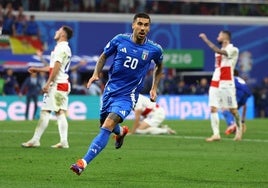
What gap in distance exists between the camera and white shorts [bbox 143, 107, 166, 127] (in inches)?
971

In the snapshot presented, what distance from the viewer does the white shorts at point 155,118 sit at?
80.9 feet

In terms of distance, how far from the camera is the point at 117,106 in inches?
533

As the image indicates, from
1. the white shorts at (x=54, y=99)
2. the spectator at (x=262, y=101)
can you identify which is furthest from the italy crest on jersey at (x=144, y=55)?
the spectator at (x=262, y=101)

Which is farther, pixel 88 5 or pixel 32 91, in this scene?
pixel 88 5

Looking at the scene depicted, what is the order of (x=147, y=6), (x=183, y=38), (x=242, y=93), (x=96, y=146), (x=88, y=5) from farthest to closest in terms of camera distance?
(x=183, y=38) < (x=147, y=6) < (x=88, y=5) < (x=242, y=93) < (x=96, y=146)

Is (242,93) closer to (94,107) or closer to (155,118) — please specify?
(155,118)

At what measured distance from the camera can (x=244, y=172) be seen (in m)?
14.4

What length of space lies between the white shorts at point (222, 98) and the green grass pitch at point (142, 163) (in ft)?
2.98

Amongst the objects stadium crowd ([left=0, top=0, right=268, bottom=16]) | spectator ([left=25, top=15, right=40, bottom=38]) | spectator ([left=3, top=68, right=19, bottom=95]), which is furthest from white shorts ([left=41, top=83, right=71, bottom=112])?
stadium crowd ([left=0, top=0, right=268, bottom=16])

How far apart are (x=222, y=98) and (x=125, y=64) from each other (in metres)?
8.77

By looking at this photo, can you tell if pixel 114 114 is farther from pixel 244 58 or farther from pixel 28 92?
pixel 244 58

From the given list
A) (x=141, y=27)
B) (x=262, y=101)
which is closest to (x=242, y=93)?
(x=141, y=27)

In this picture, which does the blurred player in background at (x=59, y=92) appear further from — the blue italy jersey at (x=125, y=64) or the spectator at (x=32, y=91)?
the spectator at (x=32, y=91)

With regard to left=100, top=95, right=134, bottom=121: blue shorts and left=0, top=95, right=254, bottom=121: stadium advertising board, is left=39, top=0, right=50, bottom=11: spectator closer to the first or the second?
left=0, top=95, right=254, bottom=121: stadium advertising board
